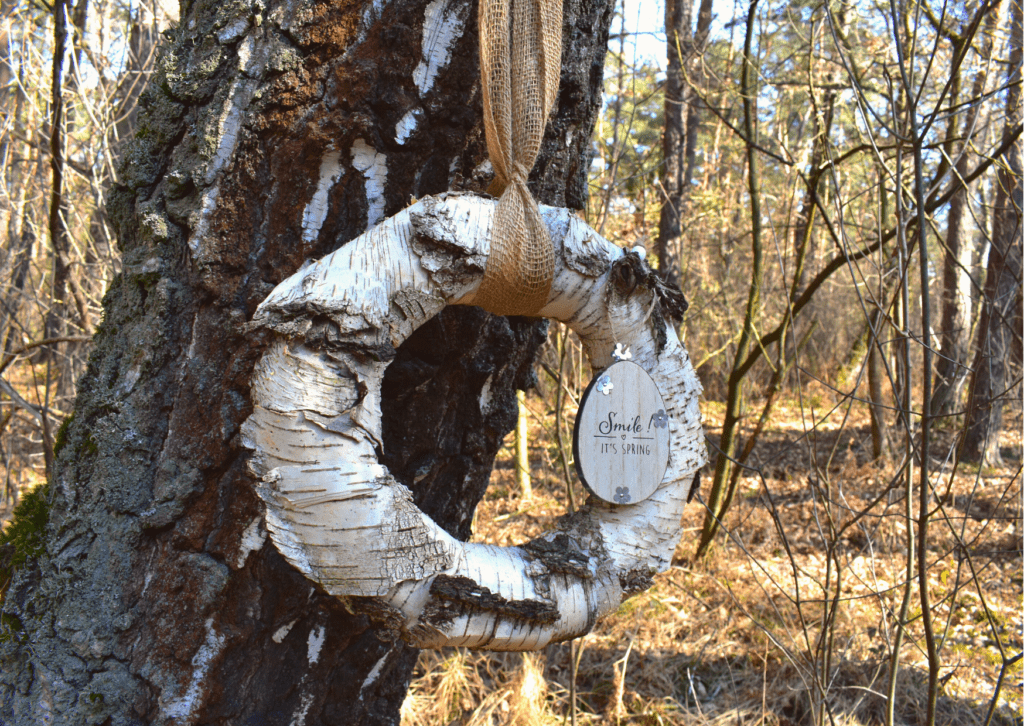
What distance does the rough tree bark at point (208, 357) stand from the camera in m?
1.15

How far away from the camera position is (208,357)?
1182mm

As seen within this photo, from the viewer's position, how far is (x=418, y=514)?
1.06 meters

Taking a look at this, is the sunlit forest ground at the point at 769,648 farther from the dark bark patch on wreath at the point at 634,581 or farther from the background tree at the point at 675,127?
the background tree at the point at 675,127

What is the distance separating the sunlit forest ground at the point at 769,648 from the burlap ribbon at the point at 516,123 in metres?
1.13

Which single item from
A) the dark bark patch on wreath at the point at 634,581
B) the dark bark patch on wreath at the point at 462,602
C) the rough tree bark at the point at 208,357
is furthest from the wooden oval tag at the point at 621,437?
the rough tree bark at the point at 208,357

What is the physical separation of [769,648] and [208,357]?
2905 millimetres

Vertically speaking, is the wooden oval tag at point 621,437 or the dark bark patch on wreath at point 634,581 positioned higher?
the wooden oval tag at point 621,437

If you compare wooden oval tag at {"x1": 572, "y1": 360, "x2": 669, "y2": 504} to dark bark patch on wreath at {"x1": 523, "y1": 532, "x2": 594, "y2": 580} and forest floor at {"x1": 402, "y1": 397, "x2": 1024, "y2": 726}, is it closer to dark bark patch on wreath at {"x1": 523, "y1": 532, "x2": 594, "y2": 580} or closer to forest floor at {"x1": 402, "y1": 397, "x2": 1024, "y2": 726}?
dark bark patch on wreath at {"x1": 523, "y1": 532, "x2": 594, "y2": 580}

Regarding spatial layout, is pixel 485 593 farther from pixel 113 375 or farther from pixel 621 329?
pixel 113 375

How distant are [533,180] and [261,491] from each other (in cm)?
85

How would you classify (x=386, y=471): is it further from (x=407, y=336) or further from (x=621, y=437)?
(x=621, y=437)

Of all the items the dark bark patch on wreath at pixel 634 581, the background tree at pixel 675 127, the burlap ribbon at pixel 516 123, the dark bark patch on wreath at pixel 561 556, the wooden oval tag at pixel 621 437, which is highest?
the background tree at pixel 675 127

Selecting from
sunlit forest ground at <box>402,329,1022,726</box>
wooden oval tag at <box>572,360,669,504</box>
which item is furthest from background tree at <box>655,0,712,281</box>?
wooden oval tag at <box>572,360,669,504</box>

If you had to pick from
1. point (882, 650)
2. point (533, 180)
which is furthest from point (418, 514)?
point (882, 650)
